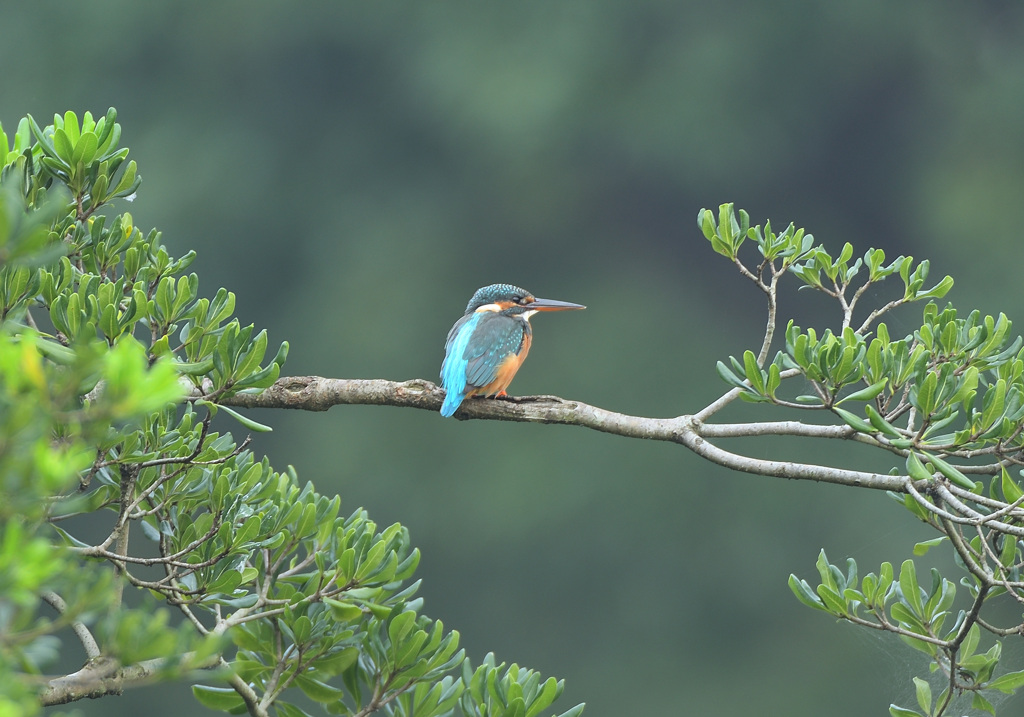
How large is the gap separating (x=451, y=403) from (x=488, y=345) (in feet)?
1.95

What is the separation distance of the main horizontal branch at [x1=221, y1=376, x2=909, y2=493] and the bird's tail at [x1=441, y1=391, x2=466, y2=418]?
6 centimetres

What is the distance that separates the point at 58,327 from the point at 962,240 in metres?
12.1

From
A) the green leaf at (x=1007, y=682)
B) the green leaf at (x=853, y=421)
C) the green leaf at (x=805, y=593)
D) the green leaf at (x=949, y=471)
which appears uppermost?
the green leaf at (x=853, y=421)

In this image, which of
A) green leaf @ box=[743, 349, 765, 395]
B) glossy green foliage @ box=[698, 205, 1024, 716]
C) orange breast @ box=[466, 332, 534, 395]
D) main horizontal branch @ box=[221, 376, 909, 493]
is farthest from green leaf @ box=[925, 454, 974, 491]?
orange breast @ box=[466, 332, 534, 395]

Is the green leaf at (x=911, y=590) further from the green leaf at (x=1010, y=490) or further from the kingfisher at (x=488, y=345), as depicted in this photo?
the kingfisher at (x=488, y=345)

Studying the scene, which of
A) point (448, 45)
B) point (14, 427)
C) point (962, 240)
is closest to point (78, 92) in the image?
point (448, 45)

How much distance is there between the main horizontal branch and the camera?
2182 millimetres

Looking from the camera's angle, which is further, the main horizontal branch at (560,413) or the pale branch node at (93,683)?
the main horizontal branch at (560,413)

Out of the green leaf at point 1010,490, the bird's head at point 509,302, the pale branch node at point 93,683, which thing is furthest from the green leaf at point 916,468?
the bird's head at point 509,302

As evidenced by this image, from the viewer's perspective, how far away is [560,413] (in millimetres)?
2488

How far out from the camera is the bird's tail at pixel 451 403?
2.76m

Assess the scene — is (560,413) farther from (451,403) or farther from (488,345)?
(488,345)

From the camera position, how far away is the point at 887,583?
2.36m

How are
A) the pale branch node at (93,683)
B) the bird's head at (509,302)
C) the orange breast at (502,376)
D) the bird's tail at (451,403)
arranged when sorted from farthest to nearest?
the bird's head at (509,302) < the orange breast at (502,376) < the bird's tail at (451,403) < the pale branch node at (93,683)
